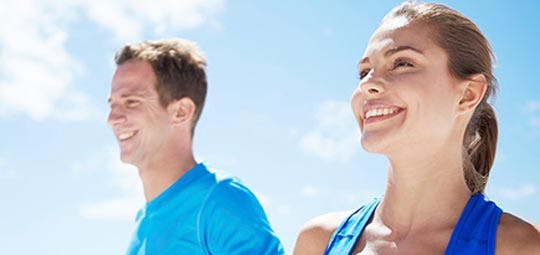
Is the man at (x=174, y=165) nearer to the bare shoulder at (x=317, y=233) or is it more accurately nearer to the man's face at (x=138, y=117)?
the man's face at (x=138, y=117)

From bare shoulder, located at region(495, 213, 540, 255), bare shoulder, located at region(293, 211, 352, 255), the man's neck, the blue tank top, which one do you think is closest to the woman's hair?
the blue tank top

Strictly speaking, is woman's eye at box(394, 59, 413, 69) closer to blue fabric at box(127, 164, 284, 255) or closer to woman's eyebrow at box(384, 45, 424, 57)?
woman's eyebrow at box(384, 45, 424, 57)

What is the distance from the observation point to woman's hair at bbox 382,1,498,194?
2771 mm

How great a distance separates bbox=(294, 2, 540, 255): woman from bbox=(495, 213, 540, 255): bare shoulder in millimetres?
48

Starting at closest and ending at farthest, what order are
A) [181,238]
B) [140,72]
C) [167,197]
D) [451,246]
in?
[451,246] < [181,238] < [167,197] < [140,72]

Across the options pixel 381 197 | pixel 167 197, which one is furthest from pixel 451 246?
pixel 167 197

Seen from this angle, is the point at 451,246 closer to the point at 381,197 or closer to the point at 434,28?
the point at 381,197

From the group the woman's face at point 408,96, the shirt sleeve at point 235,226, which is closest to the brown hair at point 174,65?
the shirt sleeve at point 235,226

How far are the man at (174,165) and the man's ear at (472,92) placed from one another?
1781 millimetres

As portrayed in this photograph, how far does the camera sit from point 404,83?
2.70m

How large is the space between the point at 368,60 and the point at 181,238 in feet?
6.51

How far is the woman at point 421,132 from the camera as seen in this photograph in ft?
8.80

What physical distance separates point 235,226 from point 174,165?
2.99ft

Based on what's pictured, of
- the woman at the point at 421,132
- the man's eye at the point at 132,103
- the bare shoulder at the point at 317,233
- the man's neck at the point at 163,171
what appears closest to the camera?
the woman at the point at 421,132
